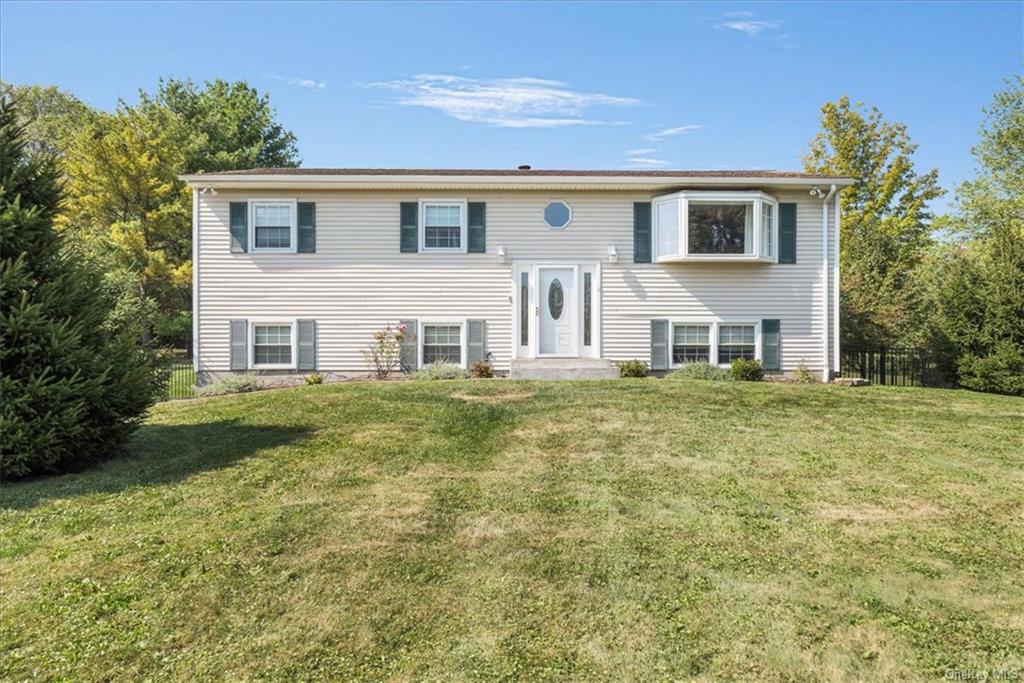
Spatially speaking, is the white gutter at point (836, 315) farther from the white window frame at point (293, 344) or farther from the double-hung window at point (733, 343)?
the white window frame at point (293, 344)

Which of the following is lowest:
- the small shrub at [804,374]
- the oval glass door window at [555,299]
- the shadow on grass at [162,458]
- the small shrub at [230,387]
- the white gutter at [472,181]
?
the shadow on grass at [162,458]

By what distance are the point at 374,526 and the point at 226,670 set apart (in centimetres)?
159

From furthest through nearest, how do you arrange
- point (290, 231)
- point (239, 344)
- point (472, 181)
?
point (290, 231), point (239, 344), point (472, 181)

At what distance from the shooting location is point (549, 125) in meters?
18.0

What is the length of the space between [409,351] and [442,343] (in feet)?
2.55

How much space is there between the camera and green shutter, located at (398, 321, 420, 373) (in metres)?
13.2

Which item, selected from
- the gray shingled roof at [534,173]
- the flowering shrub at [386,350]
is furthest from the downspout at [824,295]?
the flowering shrub at [386,350]

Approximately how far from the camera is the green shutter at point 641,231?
1329 cm

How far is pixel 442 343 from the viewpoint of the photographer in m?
13.4

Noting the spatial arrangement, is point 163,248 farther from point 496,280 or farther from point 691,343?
point 691,343

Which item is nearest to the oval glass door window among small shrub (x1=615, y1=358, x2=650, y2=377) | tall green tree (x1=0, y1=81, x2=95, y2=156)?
small shrub (x1=615, y1=358, x2=650, y2=377)

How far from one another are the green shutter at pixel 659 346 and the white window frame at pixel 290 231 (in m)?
8.49

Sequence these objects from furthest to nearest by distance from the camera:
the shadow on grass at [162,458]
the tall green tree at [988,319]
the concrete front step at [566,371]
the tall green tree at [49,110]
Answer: the tall green tree at [49,110] < the concrete front step at [566,371] < the tall green tree at [988,319] < the shadow on grass at [162,458]

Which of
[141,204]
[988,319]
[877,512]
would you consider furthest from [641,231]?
[141,204]
